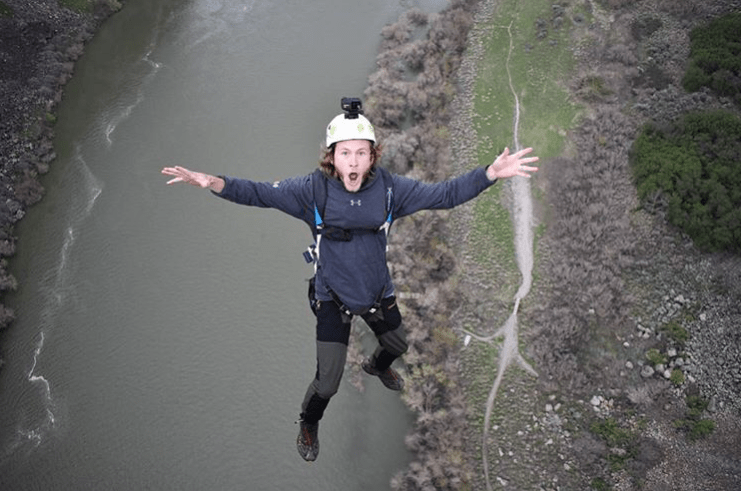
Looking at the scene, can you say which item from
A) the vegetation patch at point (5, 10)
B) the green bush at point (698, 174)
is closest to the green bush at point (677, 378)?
the green bush at point (698, 174)

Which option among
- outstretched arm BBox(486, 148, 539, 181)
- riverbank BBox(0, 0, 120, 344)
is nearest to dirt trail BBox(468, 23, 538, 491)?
outstretched arm BBox(486, 148, 539, 181)

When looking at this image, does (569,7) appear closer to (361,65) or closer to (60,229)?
(361,65)

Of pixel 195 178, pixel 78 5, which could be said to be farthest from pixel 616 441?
pixel 78 5

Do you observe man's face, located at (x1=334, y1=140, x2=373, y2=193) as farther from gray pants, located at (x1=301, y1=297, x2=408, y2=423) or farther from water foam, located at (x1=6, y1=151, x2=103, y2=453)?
water foam, located at (x1=6, y1=151, x2=103, y2=453)

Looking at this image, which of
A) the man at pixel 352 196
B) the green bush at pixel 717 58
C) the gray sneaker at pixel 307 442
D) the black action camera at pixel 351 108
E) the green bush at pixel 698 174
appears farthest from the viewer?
the green bush at pixel 717 58

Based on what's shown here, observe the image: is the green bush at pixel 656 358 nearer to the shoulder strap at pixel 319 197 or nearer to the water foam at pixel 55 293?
the shoulder strap at pixel 319 197

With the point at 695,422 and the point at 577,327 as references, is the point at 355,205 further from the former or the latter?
the point at 695,422

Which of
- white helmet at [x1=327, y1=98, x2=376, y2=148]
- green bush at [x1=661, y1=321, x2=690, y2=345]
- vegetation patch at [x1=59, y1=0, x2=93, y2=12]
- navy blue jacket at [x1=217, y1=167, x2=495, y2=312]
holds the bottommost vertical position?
green bush at [x1=661, y1=321, x2=690, y2=345]
